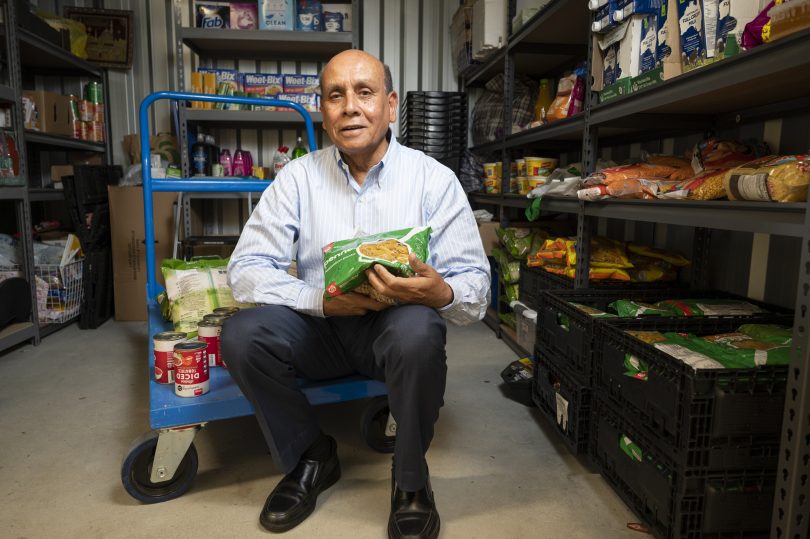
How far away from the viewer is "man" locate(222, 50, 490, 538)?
1337 mm

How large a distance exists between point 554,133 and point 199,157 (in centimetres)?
244

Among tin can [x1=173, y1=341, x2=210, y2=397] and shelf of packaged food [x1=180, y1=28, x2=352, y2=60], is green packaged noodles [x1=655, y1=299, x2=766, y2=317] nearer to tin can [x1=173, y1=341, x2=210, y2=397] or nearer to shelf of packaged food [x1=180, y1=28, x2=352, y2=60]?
tin can [x1=173, y1=341, x2=210, y2=397]

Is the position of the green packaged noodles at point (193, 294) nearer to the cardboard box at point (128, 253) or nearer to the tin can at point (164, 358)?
the tin can at point (164, 358)

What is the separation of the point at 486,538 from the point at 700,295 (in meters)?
1.20

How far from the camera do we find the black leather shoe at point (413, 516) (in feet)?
4.37

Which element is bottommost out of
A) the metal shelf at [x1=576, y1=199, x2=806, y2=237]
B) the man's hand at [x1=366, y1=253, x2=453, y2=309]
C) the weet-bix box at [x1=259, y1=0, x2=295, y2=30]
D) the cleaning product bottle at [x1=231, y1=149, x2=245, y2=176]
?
the man's hand at [x1=366, y1=253, x2=453, y2=309]

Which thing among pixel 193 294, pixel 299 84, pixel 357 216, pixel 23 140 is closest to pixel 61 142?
pixel 23 140

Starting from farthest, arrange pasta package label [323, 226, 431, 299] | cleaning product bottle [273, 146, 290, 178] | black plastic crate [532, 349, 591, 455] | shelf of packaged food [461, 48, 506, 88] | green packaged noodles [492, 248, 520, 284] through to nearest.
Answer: cleaning product bottle [273, 146, 290, 178] < shelf of packaged food [461, 48, 506, 88] < green packaged noodles [492, 248, 520, 284] < black plastic crate [532, 349, 591, 455] < pasta package label [323, 226, 431, 299]

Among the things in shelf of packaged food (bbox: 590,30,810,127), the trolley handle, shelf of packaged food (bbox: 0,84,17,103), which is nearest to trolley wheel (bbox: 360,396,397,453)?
the trolley handle

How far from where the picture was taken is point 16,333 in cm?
282

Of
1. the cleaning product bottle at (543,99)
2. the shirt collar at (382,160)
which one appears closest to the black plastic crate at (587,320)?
the shirt collar at (382,160)

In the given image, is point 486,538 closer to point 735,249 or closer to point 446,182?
point 446,182

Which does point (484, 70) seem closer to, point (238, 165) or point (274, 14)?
point (274, 14)

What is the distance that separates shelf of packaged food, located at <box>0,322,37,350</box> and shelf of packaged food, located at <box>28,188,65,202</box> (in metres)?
0.71
